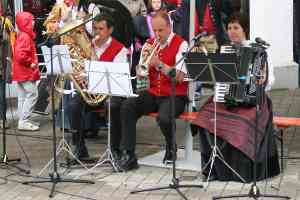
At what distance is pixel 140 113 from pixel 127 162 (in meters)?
0.52

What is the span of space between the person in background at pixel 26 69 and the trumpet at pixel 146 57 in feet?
7.67

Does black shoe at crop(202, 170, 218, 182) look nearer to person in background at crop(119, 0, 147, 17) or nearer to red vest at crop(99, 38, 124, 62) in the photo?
red vest at crop(99, 38, 124, 62)

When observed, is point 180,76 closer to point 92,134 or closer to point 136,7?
point 92,134

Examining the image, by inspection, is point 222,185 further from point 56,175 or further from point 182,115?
point 56,175

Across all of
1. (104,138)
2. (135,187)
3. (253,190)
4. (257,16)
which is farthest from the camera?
(257,16)

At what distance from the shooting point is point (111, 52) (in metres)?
7.78

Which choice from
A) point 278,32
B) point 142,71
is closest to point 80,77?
point 142,71

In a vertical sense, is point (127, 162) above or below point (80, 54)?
below

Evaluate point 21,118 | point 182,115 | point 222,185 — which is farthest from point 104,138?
point 222,185

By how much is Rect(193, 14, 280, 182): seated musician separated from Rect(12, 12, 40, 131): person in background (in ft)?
10.2

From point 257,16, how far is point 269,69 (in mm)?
4730

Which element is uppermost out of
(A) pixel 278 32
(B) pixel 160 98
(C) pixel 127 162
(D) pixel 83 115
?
(A) pixel 278 32

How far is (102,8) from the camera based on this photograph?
8.16 metres

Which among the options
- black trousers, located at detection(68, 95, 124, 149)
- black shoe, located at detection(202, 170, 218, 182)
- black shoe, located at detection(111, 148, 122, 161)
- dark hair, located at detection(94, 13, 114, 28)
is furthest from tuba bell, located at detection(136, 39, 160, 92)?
black shoe, located at detection(202, 170, 218, 182)
